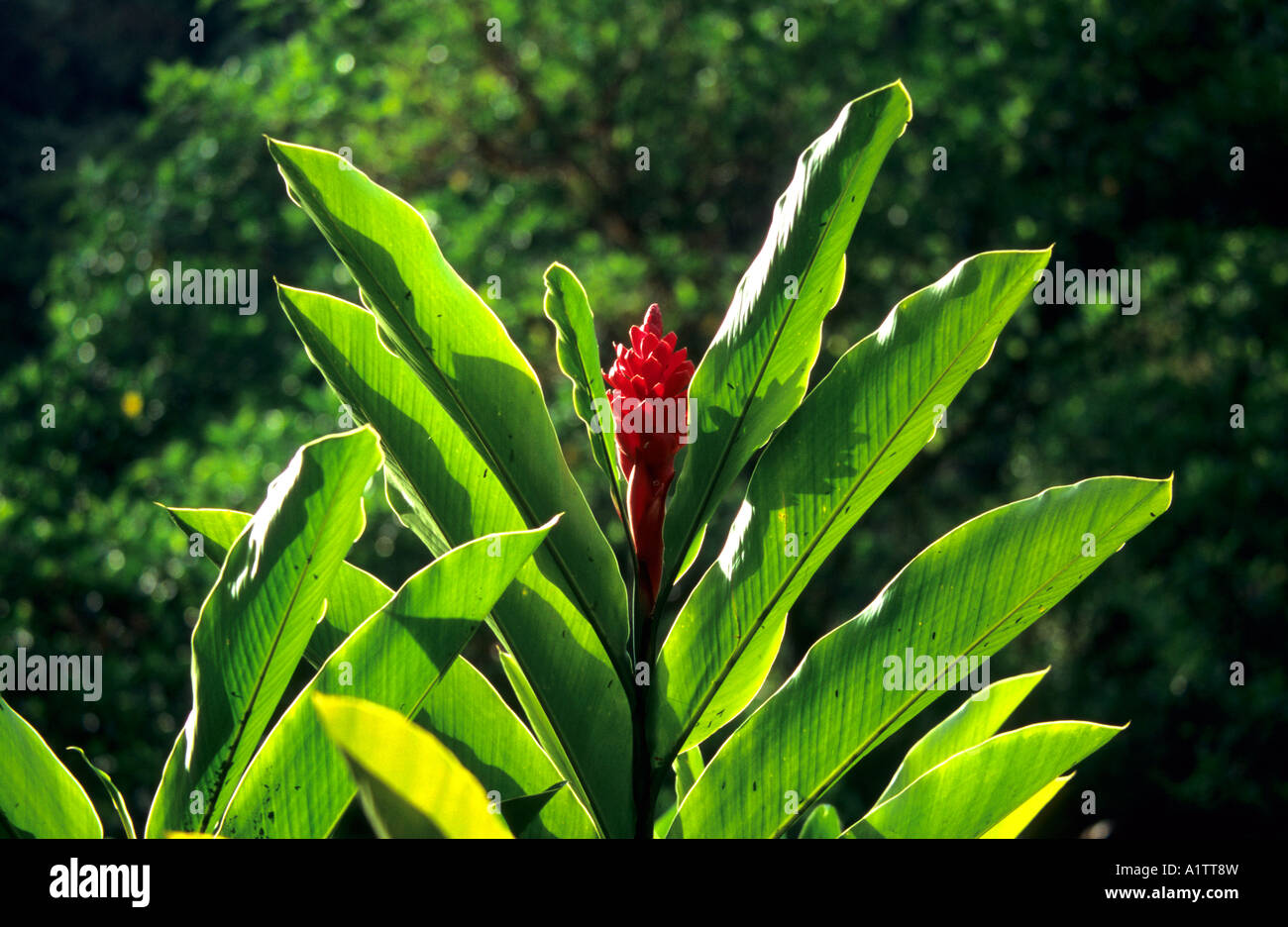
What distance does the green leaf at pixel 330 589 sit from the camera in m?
0.90

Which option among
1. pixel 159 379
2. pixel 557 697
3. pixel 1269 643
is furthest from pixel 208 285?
pixel 1269 643

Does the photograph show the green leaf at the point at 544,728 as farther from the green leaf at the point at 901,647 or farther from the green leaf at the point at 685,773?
the green leaf at the point at 685,773

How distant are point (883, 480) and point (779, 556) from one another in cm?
10

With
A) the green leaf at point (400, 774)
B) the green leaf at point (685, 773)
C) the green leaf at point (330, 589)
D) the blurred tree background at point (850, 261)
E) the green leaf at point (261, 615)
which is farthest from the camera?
the blurred tree background at point (850, 261)

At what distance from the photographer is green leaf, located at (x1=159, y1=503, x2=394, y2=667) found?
90cm

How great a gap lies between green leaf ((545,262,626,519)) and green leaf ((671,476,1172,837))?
0.70 feet

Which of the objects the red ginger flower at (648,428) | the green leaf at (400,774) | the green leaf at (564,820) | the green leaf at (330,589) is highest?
the red ginger flower at (648,428)

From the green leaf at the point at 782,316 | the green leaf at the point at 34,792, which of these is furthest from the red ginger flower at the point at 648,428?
the green leaf at the point at 34,792

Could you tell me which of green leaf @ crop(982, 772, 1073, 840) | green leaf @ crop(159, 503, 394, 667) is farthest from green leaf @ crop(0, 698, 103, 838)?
green leaf @ crop(982, 772, 1073, 840)

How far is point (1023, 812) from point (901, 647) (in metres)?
0.18

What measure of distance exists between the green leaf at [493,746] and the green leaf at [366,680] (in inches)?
6.1

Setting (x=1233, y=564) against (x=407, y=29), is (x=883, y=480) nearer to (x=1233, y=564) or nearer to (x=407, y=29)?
(x=1233, y=564)

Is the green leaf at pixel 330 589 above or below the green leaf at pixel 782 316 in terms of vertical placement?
below

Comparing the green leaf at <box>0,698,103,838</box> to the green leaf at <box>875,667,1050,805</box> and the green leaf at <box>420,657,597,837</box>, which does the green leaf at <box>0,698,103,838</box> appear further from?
the green leaf at <box>875,667,1050,805</box>
